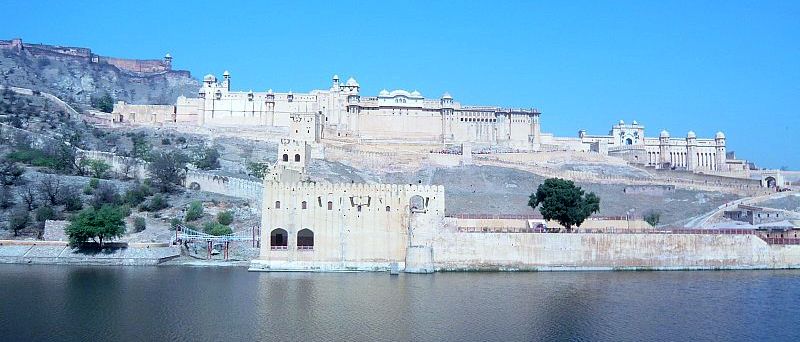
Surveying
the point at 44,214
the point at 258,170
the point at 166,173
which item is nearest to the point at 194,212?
the point at 44,214

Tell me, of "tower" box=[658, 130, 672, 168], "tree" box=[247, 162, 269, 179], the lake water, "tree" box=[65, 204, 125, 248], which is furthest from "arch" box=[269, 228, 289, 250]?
"tower" box=[658, 130, 672, 168]

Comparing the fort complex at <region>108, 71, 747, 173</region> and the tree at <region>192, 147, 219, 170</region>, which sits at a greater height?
the fort complex at <region>108, 71, 747, 173</region>

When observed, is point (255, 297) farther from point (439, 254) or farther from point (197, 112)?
point (197, 112)

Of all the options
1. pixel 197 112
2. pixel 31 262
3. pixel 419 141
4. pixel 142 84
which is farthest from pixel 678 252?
pixel 142 84

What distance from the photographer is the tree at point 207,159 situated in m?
58.0

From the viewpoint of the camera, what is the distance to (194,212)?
42812mm

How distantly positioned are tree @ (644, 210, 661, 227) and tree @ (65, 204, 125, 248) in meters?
29.5

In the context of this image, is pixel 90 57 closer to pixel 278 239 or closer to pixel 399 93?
pixel 399 93

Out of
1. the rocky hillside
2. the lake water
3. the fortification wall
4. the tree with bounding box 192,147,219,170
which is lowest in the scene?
the lake water

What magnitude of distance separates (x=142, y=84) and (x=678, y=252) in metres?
103

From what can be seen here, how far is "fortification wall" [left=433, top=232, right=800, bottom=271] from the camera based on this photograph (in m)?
31.7

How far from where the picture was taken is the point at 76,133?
6875 centimetres

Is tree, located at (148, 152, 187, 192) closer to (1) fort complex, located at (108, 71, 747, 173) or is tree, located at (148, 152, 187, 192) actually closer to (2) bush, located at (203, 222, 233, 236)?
(2) bush, located at (203, 222, 233, 236)

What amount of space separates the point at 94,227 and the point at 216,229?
579cm
